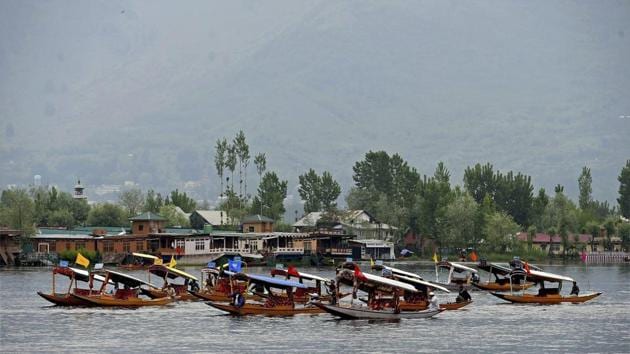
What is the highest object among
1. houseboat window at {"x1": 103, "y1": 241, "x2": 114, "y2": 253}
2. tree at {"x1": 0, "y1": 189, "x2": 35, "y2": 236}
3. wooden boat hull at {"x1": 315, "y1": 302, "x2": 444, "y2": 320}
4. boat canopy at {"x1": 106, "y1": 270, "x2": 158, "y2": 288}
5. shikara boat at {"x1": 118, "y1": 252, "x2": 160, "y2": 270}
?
tree at {"x1": 0, "y1": 189, "x2": 35, "y2": 236}

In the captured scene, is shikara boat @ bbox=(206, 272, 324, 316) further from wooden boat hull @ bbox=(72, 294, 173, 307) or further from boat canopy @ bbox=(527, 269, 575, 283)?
boat canopy @ bbox=(527, 269, 575, 283)

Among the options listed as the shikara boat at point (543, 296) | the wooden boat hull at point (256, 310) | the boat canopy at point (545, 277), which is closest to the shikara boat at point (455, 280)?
the shikara boat at point (543, 296)

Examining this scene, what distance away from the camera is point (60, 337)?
249 feet

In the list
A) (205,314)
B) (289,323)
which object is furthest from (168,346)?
(205,314)

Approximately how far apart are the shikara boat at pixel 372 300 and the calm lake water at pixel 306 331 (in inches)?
28.8

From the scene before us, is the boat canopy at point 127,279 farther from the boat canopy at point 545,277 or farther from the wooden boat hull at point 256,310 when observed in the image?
the boat canopy at point 545,277

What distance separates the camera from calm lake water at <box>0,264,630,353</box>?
237 feet

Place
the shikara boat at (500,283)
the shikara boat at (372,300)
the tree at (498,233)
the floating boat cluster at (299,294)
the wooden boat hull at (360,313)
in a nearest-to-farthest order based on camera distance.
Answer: the shikara boat at (372,300), the wooden boat hull at (360,313), the floating boat cluster at (299,294), the shikara boat at (500,283), the tree at (498,233)

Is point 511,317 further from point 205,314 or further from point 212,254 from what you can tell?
point 212,254

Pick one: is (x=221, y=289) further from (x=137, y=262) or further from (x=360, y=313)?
(x=137, y=262)

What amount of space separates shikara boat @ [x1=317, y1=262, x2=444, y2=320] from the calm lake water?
73 cm

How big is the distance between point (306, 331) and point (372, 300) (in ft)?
20.7

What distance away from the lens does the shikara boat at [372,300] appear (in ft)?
269

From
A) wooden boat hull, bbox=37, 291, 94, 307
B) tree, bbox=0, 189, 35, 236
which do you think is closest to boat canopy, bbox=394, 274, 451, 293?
wooden boat hull, bbox=37, 291, 94, 307
